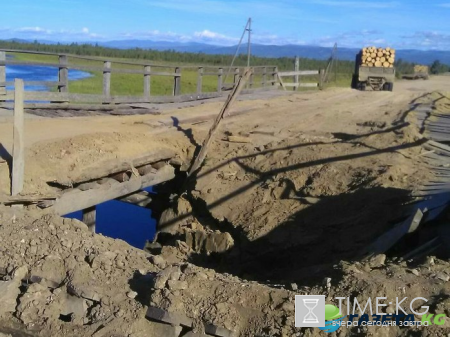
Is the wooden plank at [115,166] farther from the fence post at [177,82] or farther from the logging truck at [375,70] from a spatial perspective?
the logging truck at [375,70]

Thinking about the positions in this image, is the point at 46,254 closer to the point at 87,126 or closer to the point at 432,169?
the point at 87,126

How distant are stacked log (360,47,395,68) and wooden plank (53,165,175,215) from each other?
72.8 ft

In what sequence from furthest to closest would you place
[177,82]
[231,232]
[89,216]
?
[177,82] → [89,216] → [231,232]

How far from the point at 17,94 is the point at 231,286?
14.3 feet

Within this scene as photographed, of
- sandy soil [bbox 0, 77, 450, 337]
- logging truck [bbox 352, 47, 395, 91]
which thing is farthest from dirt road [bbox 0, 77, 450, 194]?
logging truck [bbox 352, 47, 395, 91]

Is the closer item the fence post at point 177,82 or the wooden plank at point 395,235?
the wooden plank at point 395,235

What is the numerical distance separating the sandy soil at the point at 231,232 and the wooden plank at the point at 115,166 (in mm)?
147

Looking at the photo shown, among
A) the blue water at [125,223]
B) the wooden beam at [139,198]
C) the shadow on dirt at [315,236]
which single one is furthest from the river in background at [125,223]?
the shadow on dirt at [315,236]

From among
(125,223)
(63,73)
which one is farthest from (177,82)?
(125,223)

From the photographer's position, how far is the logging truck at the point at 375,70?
28734 mm

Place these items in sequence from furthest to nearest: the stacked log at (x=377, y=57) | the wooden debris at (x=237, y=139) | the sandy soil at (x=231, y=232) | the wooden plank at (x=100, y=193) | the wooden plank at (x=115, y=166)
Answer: the stacked log at (x=377, y=57) → the wooden debris at (x=237, y=139) → the wooden plank at (x=115, y=166) → the wooden plank at (x=100, y=193) → the sandy soil at (x=231, y=232)

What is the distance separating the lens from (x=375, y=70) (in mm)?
29016

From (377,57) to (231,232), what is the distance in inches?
924

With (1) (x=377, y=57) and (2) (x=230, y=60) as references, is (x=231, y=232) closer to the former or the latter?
(1) (x=377, y=57)
